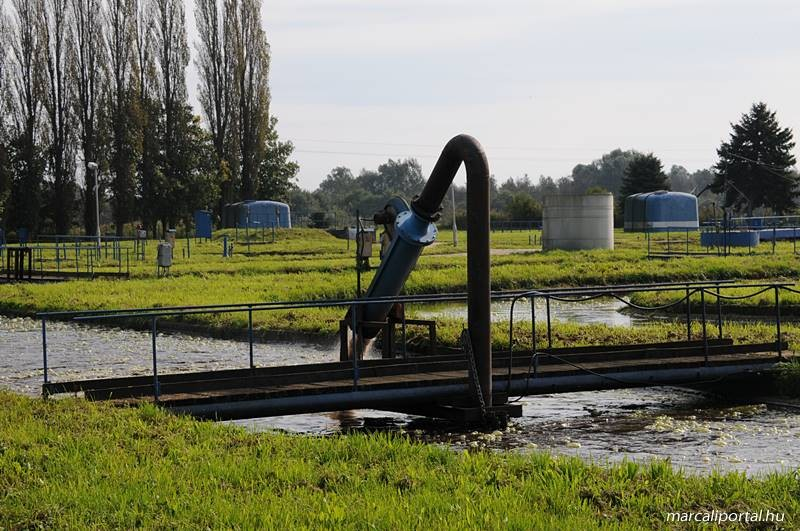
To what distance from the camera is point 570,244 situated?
5431cm

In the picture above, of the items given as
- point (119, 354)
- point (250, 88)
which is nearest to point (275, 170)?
point (250, 88)

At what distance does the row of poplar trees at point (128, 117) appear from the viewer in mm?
71688

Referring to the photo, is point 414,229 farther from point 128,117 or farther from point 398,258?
point 128,117

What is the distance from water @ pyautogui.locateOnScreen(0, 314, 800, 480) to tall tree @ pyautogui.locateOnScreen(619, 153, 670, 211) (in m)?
81.4

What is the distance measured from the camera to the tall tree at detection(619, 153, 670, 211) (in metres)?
100

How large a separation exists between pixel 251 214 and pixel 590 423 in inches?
2582

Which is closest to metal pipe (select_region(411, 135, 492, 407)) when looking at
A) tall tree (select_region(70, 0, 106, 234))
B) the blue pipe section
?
the blue pipe section

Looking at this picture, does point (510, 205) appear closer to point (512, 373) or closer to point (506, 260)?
point (506, 260)

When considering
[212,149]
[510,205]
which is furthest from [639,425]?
[510,205]

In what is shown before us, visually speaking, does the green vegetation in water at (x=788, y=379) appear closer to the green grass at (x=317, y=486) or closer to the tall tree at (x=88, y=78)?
the green grass at (x=317, y=486)

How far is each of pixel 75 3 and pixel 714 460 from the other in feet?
222

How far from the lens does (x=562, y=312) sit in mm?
30969

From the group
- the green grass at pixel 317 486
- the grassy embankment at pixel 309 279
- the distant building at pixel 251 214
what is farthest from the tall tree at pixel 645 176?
the green grass at pixel 317 486

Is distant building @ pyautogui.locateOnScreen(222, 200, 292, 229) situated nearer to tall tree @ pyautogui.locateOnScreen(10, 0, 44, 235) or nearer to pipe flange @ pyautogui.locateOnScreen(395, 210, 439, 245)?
tall tree @ pyautogui.locateOnScreen(10, 0, 44, 235)
